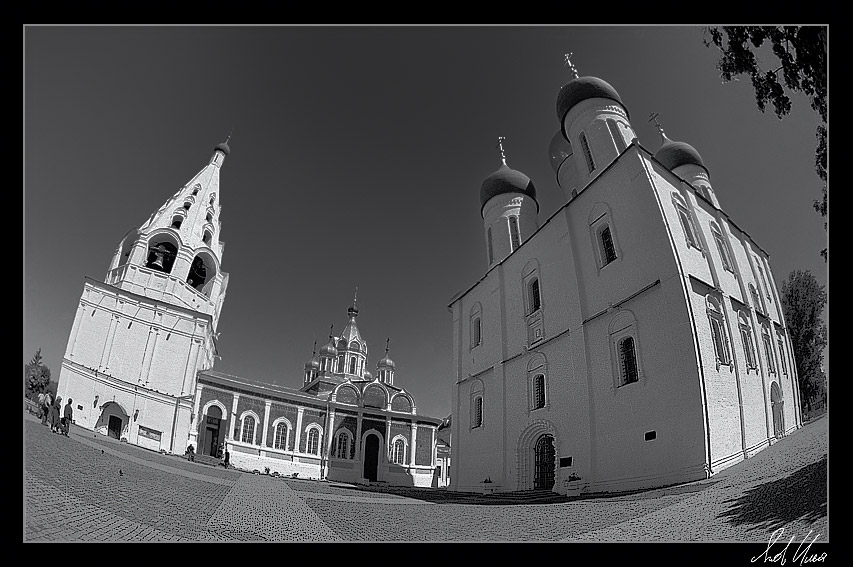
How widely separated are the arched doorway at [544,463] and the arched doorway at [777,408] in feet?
19.7

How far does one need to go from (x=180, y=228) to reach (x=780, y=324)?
82.9ft

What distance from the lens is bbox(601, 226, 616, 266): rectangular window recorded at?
12.2m

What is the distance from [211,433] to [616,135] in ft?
80.6

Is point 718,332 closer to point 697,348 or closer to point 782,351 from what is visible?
point 697,348

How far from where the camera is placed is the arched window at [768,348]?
332 inches

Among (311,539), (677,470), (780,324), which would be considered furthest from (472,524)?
(780,324)

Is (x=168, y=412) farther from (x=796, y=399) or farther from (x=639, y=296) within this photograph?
(x=796, y=399)

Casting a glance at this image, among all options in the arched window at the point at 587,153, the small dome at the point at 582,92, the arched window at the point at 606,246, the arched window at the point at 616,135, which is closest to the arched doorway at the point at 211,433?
the arched window at the point at 606,246

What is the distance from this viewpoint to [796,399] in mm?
7508

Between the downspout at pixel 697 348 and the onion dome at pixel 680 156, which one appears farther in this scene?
the onion dome at pixel 680 156

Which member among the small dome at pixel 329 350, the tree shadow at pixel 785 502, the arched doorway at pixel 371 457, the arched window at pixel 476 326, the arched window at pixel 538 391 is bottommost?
the arched doorway at pixel 371 457

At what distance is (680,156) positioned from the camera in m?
17.7

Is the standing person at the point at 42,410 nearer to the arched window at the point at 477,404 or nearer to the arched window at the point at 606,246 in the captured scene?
the arched window at the point at 606,246

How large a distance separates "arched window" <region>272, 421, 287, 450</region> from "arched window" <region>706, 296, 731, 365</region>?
23.3 metres
